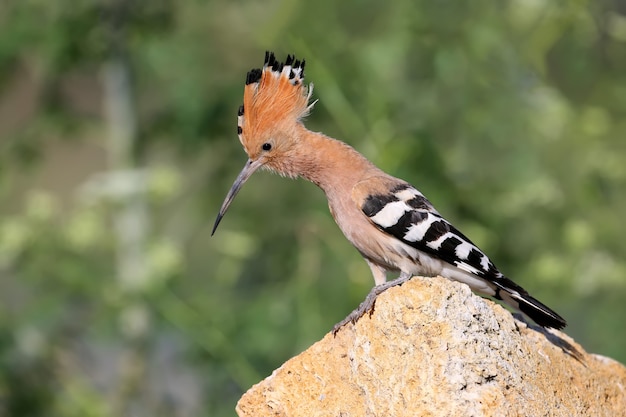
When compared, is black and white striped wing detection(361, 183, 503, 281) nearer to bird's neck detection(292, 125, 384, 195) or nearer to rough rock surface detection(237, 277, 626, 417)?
bird's neck detection(292, 125, 384, 195)

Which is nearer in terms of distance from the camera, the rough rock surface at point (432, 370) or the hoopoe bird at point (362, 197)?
the rough rock surface at point (432, 370)

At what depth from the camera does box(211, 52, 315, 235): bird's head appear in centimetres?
304

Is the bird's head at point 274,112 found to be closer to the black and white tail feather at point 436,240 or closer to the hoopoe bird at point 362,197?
the hoopoe bird at point 362,197

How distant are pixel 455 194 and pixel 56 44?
221cm

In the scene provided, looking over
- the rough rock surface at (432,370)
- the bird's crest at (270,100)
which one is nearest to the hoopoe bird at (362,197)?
the bird's crest at (270,100)

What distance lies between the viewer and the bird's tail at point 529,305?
110 inches

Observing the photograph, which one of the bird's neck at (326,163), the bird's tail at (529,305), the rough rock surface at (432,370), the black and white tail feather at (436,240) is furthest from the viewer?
the bird's neck at (326,163)

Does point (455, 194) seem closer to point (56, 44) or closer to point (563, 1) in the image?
point (563, 1)

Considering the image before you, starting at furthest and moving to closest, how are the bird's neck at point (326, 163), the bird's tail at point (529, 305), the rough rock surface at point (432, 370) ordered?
the bird's neck at point (326, 163)
the bird's tail at point (529, 305)
the rough rock surface at point (432, 370)

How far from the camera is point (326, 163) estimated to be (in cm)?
308

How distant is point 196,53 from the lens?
17.7 ft

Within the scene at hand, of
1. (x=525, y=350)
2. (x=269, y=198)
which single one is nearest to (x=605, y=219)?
(x=269, y=198)

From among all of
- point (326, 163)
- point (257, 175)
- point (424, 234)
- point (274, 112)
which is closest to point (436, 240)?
point (424, 234)

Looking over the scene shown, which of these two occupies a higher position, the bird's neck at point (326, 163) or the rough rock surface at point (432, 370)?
the bird's neck at point (326, 163)
